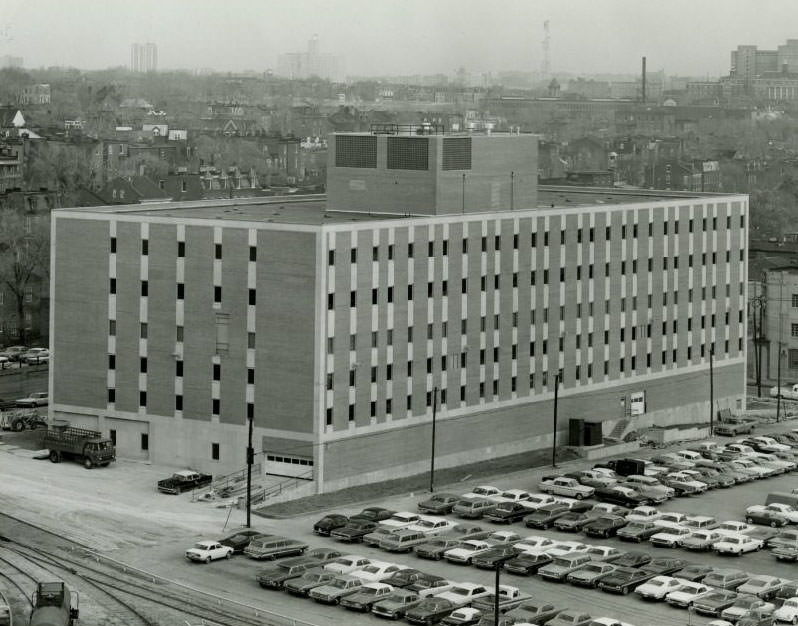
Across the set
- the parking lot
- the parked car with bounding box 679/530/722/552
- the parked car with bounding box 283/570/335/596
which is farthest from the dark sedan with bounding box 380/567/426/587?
the parked car with bounding box 679/530/722/552

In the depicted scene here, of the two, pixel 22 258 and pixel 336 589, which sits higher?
pixel 22 258

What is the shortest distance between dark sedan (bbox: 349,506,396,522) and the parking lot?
73.6 inches

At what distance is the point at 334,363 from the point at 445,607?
78.8 ft

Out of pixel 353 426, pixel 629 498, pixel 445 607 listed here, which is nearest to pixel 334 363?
pixel 353 426

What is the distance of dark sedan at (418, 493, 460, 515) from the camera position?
80000 mm

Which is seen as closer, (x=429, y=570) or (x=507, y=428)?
(x=429, y=570)

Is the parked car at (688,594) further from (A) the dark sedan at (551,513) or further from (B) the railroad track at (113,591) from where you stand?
(B) the railroad track at (113,591)

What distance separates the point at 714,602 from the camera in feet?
209

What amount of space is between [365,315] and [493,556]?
1916 cm

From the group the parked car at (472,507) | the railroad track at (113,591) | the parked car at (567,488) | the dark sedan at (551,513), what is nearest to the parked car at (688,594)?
the dark sedan at (551,513)

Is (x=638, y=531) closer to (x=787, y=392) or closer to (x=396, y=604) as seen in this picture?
(x=396, y=604)

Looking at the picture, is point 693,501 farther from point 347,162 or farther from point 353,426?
point 347,162

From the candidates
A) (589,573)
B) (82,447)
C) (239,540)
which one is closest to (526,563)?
(589,573)

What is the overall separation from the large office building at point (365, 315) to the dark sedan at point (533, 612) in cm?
2239
